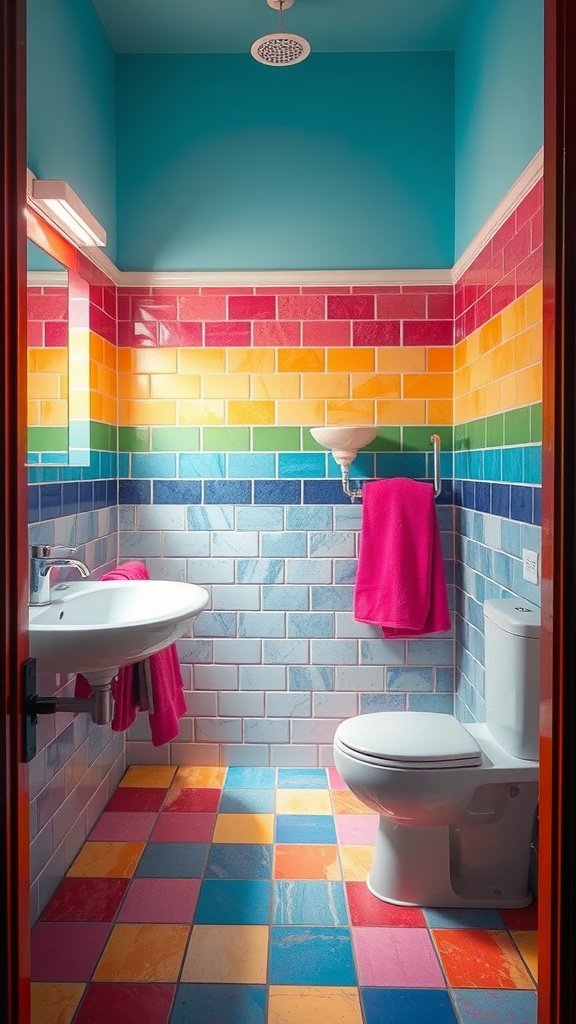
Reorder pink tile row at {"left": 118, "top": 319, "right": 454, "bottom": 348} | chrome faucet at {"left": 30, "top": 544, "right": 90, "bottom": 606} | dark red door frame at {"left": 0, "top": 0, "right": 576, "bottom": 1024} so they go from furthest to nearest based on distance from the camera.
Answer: pink tile row at {"left": 118, "top": 319, "right": 454, "bottom": 348} < chrome faucet at {"left": 30, "top": 544, "right": 90, "bottom": 606} < dark red door frame at {"left": 0, "top": 0, "right": 576, "bottom": 1024}

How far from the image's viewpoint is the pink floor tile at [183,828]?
2.53 m

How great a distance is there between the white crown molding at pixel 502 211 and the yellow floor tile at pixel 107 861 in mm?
2356

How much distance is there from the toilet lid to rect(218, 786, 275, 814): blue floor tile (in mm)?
696

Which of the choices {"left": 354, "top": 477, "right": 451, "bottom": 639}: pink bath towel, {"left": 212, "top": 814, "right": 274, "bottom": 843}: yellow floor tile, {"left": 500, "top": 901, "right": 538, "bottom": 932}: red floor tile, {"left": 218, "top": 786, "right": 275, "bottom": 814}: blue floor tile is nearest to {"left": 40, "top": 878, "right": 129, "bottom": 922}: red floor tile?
{"left": 212, "top": 814, "right": 274, "bottom": 843}: yellow floor tile

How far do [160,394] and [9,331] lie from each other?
220 centimetres

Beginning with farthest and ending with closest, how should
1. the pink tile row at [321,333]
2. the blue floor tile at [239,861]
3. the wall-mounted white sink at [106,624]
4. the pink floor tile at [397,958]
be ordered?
the pink tile row at [321,333] < the blue floor tile at [239,861] < the pink floor tile at [397,958] < the wall-mounted white sink at [106,624]

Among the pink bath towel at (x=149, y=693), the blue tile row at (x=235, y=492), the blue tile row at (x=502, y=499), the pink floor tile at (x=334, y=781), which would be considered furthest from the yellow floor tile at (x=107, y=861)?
the blue tile row at (x=502, y=499)

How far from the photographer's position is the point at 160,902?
2162 millimetres

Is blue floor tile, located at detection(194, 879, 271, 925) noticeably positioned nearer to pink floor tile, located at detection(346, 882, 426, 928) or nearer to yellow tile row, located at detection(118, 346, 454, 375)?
pink floor tile, located at detection(346, 882, 426, 928)

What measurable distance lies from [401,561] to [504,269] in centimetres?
115

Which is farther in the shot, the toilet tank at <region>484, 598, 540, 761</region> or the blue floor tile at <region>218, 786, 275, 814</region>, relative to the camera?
the blue floor tile at <region>218, 786, 275, 814</region>

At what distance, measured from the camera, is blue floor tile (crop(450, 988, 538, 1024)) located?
1686 millimetres

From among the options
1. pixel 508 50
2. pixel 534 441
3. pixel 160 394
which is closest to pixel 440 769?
pixel 534 441

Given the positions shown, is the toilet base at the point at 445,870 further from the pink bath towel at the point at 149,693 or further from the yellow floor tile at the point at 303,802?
the pink bath towel at the point at 149,693
